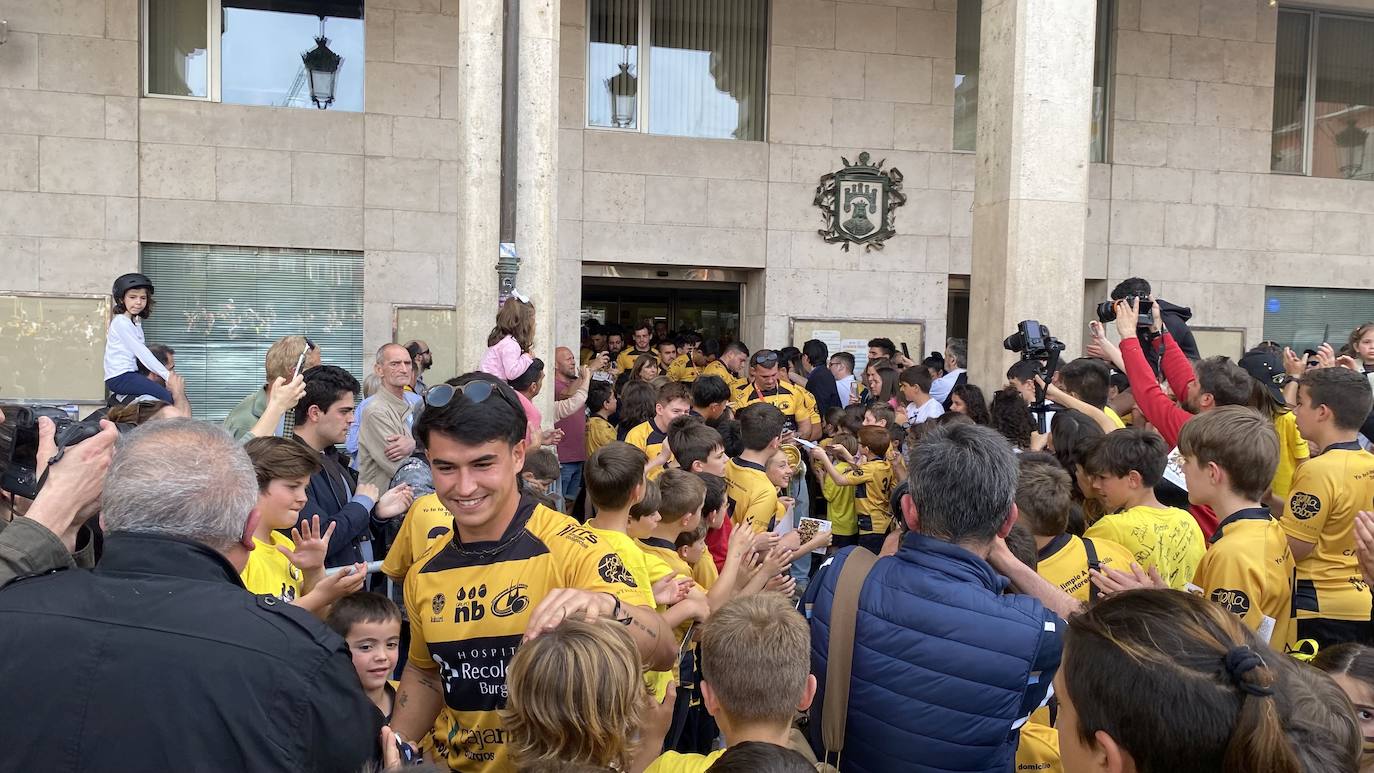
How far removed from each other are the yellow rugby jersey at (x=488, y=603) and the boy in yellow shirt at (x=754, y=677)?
0.26 metres

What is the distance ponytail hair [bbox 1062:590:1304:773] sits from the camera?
1548 millimetres

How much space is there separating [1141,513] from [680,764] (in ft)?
7.81

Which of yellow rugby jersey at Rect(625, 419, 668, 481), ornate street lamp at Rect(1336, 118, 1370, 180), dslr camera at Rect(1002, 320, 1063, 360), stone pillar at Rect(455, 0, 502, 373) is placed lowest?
yellow rugby jersey at Rect(625, 419, 668, 481)

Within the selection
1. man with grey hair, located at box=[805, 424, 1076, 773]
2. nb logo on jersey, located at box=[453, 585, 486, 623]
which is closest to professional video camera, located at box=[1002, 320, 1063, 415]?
man with grey hair, located at box=[805, 424, 1076, 773]

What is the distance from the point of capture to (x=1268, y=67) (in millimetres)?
13859

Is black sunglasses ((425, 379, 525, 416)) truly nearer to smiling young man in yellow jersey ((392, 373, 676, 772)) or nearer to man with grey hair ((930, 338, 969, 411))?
smiling young man in yellow jersey ((392, 373, 676, 772))

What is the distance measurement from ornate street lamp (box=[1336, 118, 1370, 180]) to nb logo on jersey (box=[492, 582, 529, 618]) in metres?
16.2

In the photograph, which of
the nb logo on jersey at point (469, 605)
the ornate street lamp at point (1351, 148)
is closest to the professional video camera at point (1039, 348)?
the nb logo on jersey at point (469, 605)

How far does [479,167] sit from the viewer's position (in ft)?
26.2

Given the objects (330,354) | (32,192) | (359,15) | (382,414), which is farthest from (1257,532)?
(32,192)

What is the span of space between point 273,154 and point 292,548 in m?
9.10

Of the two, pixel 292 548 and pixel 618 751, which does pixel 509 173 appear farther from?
pixel 618 751

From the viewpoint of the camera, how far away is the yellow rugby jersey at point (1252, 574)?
318 centimetres

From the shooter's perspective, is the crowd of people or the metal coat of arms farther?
the metal coat of arms
